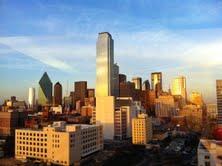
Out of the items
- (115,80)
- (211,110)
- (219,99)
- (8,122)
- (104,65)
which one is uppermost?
(104,65)

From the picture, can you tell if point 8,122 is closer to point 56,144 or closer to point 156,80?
point 56,144

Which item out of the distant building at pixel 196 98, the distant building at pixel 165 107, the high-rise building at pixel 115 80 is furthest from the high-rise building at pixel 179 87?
the high-rise building at pixel 115 80

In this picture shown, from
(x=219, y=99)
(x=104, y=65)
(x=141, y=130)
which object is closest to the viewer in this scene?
(x=141, y=130)

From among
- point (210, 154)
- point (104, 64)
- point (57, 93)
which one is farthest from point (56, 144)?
point (57, 93)

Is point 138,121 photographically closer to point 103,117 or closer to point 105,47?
point 103,117

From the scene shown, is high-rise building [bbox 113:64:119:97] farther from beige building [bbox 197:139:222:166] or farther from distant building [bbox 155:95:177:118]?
beige building [bbox 197:139:222:166]

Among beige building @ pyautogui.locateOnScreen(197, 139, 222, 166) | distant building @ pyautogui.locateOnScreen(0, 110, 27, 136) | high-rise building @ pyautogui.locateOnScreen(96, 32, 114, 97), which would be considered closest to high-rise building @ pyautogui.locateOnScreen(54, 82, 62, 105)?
high-rise building @ pyautogui.locateOnScreen(96, 32, 114, 97)

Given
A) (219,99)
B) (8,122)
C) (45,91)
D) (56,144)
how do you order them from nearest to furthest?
(56,144)
(8,122)
(219,99)
(45,91)

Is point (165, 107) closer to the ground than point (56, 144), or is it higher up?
higher up
